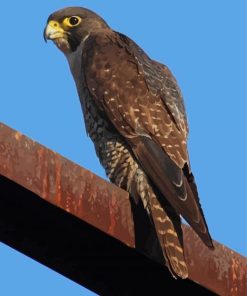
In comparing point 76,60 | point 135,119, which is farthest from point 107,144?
point 76,60

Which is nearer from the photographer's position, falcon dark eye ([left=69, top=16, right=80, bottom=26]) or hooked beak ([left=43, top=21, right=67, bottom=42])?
hooked beak ([left=43, top=21, right=67, bottom=42])

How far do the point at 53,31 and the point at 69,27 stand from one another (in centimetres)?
14

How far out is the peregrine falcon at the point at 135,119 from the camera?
3.47 meters

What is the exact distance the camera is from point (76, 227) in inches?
92.4

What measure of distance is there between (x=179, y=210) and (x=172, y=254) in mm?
482

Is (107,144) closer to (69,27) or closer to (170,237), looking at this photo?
(170,237)

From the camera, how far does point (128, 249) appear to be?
2.41 metres

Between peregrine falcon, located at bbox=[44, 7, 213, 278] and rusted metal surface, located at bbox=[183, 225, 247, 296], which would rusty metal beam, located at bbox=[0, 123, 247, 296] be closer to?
rusted metal surface, located at bbox=[183, 225, 247, 296]

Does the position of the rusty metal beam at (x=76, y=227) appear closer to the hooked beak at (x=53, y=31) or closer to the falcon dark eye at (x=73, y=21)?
the hooked beak at (x=53, y=31)

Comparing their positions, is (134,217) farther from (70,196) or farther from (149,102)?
(149,102)

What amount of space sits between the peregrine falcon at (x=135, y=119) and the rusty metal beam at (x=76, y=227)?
0.97 ft

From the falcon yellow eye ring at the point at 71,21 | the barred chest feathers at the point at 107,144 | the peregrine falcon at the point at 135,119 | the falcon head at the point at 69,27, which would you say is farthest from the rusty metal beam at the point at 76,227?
the falcon yellow eye ring at the point at 71,21

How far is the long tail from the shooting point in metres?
2.52

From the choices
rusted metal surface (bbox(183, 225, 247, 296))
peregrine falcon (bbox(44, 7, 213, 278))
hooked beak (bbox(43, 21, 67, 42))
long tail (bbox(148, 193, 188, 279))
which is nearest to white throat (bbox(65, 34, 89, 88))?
peregrine falcon (bbox(44, 7, 213, 278))
